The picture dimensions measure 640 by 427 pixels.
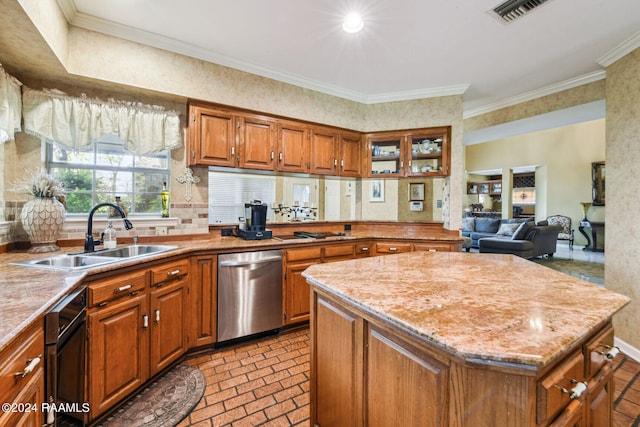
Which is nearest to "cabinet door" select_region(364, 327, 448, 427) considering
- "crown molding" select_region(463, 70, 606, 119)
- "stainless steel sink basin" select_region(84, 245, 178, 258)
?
"stainless steel sink basin" select_region(84, 245, 178, 258)

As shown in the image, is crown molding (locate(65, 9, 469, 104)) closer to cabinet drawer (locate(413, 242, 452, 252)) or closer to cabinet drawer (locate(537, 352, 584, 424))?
cabinet drawer (locate(413, 242, 452, 252))

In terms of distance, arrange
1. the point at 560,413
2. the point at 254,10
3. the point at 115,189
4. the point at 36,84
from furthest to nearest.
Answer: the point at 115,189, the point at 36,84, the point at 254,10, the point at 560,413

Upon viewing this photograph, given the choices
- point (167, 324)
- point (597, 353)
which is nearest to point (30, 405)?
point (167, 324)

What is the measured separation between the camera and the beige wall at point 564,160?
8.34m

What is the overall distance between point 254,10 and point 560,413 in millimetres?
2801

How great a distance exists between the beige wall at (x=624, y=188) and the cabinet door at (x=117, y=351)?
12.8 ft

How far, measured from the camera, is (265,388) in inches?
78.4

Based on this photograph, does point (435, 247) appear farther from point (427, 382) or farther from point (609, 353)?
point (427, 382)

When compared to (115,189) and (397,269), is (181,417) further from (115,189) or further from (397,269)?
(115,189)

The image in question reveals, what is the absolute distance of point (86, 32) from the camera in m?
2.32

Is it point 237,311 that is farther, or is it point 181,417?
point 237,311

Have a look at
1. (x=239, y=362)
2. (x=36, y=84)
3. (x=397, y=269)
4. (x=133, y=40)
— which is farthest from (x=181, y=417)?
(x=133, y=40)

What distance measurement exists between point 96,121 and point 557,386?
3.37 m

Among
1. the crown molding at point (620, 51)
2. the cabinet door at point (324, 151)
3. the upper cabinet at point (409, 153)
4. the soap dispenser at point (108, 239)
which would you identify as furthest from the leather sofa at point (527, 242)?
the soap dispenser at point (108, 239)
